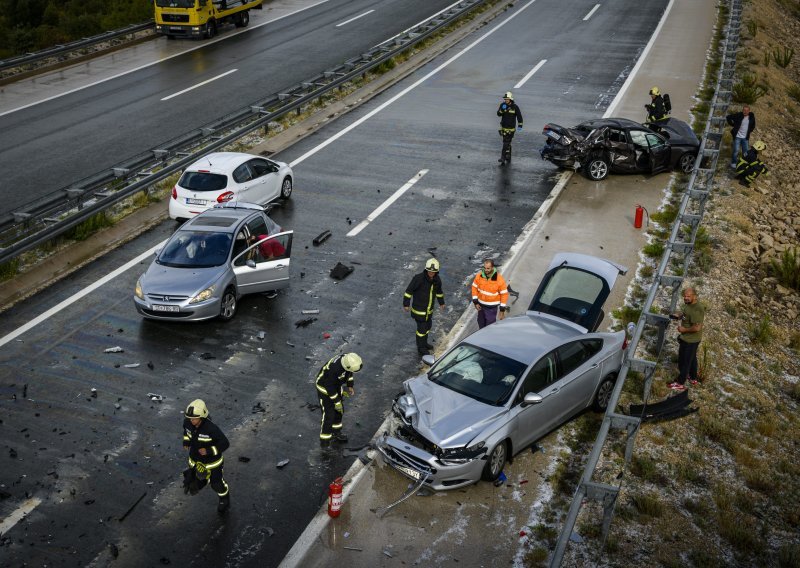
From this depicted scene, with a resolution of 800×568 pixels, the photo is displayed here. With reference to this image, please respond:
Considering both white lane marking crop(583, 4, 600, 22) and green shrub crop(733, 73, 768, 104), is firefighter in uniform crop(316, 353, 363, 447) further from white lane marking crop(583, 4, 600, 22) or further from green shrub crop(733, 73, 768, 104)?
white lane marking crop(583, 4, 600, 22)

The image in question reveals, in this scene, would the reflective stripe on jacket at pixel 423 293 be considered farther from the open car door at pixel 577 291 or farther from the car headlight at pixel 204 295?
the car headlight at pixel 204 295

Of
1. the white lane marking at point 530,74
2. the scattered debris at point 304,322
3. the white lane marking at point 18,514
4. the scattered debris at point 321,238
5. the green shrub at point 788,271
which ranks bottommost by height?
the green shrub at point 788,271

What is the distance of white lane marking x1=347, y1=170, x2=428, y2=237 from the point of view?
20016 mm

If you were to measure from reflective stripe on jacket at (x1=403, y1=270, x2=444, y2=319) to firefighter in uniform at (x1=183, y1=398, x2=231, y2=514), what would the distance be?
4696mm

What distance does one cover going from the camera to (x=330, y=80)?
3094 cm

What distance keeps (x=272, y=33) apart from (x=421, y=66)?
8741mm

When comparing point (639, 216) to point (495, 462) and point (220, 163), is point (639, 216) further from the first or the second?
point (495, 462)

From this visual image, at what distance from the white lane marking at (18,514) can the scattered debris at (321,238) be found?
9.11 metres

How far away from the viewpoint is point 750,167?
23703 mm

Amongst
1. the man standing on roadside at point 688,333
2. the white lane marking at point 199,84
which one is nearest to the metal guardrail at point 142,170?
the white lane marking at point 199,84

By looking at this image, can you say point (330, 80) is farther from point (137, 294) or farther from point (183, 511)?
point (183, 511)

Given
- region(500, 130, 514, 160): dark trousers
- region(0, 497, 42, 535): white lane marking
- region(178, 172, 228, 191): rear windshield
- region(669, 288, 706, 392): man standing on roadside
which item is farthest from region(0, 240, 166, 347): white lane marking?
region(669, 288, 706, 392): man standing on roadside

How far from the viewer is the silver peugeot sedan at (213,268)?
15.4m

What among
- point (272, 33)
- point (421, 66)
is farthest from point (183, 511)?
point (272, 33)
